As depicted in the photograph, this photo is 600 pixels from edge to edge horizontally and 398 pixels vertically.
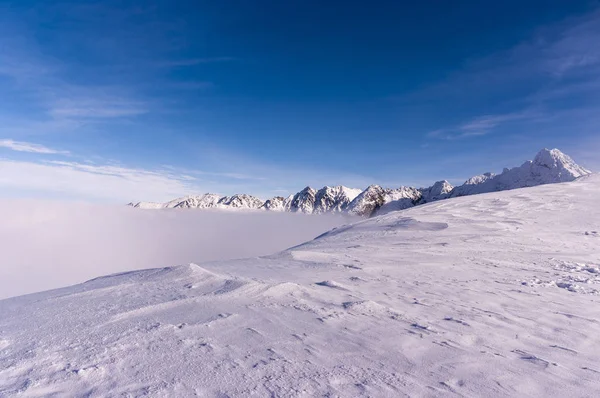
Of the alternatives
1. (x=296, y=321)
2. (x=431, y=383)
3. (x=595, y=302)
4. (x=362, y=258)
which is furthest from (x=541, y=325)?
(x=362, y=258)

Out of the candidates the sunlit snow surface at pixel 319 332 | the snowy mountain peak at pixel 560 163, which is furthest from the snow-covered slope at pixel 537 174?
the sunlit snow surface at pixel 319 332

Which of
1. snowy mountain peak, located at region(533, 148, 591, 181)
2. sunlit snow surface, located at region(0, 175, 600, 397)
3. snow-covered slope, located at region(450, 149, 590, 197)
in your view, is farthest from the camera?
snow-covered slope, located at region(450, 149, 590, 197)

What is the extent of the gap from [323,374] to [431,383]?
43.8 inches

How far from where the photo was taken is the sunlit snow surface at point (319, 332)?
3.53 metres

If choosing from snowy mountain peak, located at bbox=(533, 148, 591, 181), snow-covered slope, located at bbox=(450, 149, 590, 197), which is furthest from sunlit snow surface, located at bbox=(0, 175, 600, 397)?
snowy mountain peak, located at bbox=(533, 148, 591, 181)

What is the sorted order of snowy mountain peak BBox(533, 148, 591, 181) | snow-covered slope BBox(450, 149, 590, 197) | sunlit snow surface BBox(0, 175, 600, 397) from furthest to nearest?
snow-covered slope BBox(450, 149, 590, 197), snowy mountain peak BBox(533, 148, 591, 181), sunlit snow surface BBox(0, 175, 600, 397)

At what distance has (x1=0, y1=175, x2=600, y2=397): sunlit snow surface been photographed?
11.6ft

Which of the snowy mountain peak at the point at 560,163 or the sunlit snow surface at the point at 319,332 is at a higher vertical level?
the snowy mountain peak at the point at 560,163

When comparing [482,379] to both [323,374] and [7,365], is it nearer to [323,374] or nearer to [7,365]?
[323,374]

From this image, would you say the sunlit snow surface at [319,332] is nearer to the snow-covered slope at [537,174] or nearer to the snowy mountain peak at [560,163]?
the snow-covered slope at [537,174]

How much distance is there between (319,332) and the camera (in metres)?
4.79

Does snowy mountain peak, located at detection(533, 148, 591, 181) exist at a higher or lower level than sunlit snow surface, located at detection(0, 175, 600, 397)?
higher

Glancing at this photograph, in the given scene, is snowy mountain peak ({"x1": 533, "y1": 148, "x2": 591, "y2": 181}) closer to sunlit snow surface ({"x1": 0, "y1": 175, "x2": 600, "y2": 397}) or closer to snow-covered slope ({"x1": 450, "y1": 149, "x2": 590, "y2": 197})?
snow-covered slope ({"x1": 450, "y1": 149, "x2": 590, "y2": 197})

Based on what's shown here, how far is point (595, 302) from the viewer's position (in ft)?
21.6
